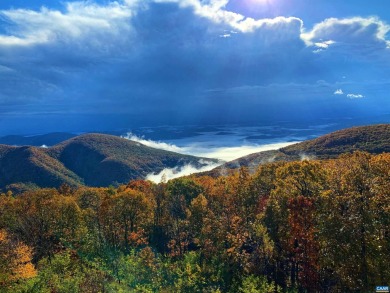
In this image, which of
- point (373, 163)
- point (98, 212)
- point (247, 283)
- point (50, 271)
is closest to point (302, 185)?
point (373, 163)

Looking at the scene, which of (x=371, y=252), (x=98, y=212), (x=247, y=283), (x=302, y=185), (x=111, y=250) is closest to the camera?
(x=371, y=252)

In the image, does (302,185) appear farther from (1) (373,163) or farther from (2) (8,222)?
(2) (8,222)

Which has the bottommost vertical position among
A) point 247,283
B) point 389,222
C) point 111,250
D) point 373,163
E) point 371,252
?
point 111,250

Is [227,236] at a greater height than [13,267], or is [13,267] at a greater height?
[227,236]

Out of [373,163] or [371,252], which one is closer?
[371,252]

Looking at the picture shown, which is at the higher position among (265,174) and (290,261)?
(265,174)

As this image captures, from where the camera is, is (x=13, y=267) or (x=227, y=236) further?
(x=227, y=236)

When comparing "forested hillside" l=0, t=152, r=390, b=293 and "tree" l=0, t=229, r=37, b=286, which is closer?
"forested hillside" l=0, t=152, r=390, b=293

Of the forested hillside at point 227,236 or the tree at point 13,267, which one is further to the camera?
the tree at point 13,267
